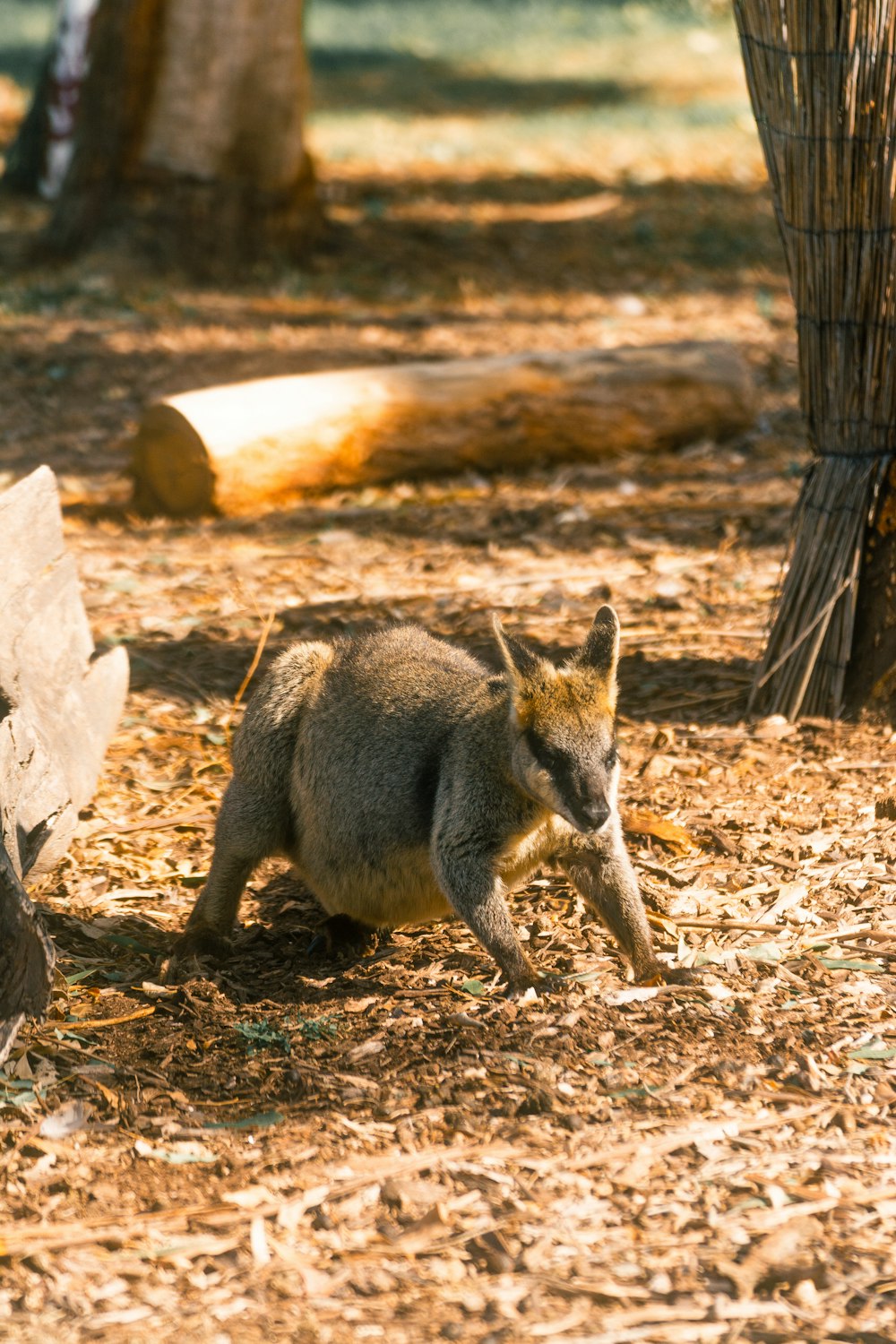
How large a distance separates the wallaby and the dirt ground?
23 cm

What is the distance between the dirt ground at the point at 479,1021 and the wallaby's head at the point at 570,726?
61cm

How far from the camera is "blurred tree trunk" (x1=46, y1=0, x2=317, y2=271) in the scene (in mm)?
11875

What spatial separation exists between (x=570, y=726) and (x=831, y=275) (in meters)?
2.30

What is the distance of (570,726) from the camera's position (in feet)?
14.0

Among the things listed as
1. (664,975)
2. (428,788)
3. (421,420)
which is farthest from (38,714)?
(421,420)

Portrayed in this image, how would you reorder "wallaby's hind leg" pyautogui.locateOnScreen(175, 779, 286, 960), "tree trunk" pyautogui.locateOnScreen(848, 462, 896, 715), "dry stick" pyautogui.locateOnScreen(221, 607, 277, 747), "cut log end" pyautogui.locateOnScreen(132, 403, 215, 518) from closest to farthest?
"wallaby's hind leg" pyautogui.locateOnScreen(175, 779, 286, 960)
"tree trunk" pyautogui.locateOnScreen(848, 462, 896, 715)
"dry stick" pyautogui.locateOnScreen(221, 607, 277, 747)
"cut log end" pyautogui.locateOnScreen(132, 403, 215, 518)

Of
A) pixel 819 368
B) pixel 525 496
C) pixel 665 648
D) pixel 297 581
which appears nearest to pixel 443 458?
pixel 525 496

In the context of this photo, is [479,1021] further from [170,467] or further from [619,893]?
[170,467]

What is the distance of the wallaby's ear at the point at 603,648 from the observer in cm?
448

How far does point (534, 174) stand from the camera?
16.6 meters

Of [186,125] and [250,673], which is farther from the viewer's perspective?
[186,125]

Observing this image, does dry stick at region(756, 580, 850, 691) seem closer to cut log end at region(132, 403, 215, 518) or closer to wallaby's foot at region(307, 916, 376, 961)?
wallaby's foot at region(307, 916, 376, 961)

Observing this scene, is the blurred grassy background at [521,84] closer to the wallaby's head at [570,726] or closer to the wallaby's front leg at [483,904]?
the wallaby's head at [570,726]

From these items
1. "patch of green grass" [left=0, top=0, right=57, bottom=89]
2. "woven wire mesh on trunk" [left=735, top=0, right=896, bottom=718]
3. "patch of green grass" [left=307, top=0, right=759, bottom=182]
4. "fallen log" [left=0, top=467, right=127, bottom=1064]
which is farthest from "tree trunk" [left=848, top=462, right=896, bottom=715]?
"patch of green grass" [left=0, top=0, right=57, bottom=89]
